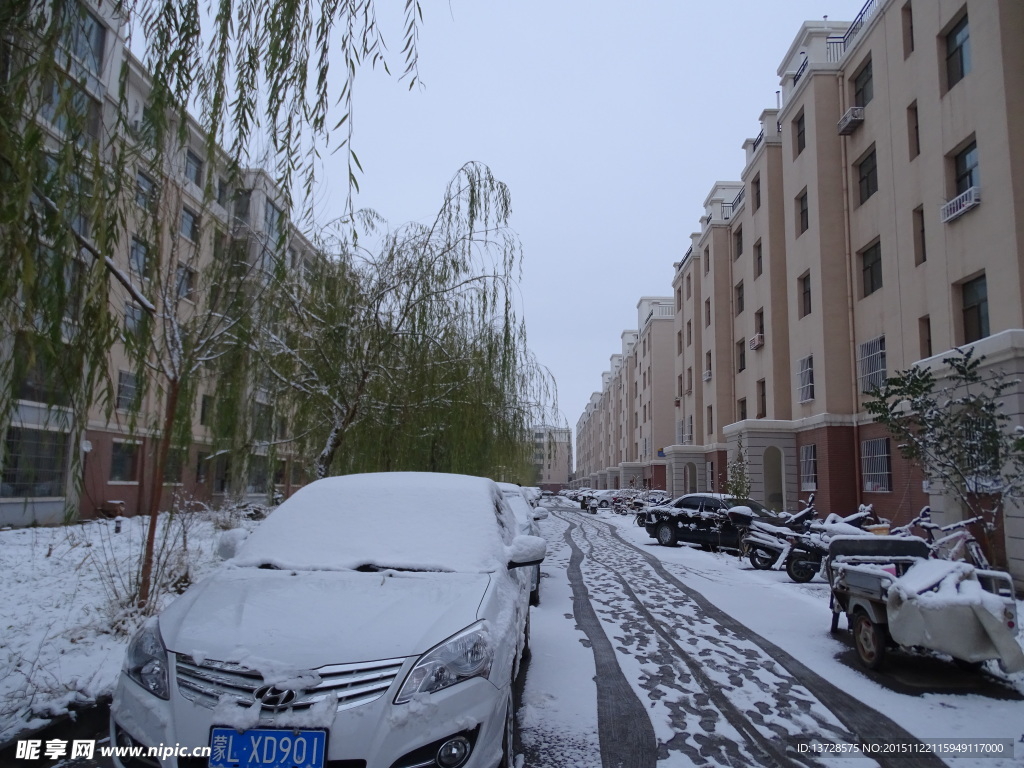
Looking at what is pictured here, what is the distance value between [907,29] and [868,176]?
147 inches

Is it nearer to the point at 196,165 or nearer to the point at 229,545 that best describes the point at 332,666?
the point at 229,545

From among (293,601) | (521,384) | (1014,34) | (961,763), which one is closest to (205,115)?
(293,601)

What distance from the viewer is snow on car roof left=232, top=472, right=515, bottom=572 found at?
14.0 feet

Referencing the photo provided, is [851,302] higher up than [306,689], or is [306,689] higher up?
[851,302]

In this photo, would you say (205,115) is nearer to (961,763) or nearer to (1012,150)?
(961,763)

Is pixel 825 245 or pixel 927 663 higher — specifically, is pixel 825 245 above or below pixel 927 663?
above

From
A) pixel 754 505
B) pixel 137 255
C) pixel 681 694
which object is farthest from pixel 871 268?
pixel 137 255

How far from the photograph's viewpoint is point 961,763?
13.2ft

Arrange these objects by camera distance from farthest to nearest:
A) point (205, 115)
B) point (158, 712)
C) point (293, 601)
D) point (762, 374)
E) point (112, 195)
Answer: point (762, 374), point (205, 115), point (112, 195), point (293, 601), point (158, 712)

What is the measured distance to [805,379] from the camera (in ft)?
69.4

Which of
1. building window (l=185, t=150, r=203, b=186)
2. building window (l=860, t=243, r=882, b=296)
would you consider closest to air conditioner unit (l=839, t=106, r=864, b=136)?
building window (l=860, t=243, r=882, b=296)

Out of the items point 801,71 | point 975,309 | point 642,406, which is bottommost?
point 975,309

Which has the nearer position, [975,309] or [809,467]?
[975,309]

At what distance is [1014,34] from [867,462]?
10232 millimetres
